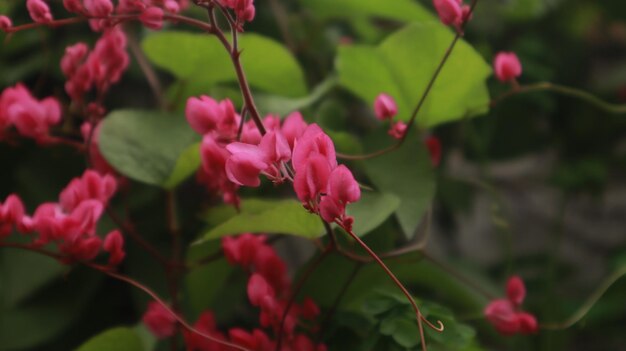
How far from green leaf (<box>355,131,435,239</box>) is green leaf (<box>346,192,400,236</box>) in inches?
1.6

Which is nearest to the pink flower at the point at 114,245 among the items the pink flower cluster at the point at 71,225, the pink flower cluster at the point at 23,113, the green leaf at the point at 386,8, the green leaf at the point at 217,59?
the pink flower cluster at the point at 71,225

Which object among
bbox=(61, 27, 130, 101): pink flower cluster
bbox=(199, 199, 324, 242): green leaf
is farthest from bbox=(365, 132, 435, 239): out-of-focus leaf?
bbox=(61, 27, 130, 101): pink flower cluster

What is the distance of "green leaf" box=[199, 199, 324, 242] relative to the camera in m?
0.43

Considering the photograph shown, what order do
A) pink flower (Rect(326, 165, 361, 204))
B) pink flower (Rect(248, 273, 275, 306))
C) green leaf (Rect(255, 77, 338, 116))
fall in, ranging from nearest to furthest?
pink flower (Rect(326, 165, 361, 204)), pink flower (Rect(248, 273, 275, 306)), green leaf (Rect(255, 77, 338, 116))

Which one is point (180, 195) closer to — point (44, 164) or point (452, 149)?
point (44, 164)

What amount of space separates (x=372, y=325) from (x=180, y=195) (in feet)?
1.41

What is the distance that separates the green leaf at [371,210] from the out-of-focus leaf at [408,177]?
4cm

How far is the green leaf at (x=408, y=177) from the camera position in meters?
0.54

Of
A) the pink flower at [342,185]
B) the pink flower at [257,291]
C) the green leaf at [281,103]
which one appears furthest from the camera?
the green leaf at [281,103]

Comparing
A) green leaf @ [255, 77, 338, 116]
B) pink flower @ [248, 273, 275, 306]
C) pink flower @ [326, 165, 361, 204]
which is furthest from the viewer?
green leaf @ [255, 77, 338, 116]

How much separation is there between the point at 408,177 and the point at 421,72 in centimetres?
8

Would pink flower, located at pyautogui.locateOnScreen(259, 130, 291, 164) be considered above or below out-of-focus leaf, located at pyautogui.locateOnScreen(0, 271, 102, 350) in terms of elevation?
above

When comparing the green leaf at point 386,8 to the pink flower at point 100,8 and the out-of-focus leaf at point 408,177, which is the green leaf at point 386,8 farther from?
the pink flower at point 100,8

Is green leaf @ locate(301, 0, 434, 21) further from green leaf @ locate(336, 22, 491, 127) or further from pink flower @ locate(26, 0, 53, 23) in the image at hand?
pink flower @ locate(26, 0, 53, 23)
